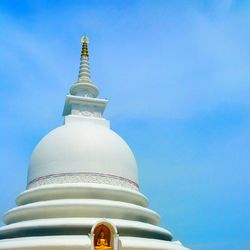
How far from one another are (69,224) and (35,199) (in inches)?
126

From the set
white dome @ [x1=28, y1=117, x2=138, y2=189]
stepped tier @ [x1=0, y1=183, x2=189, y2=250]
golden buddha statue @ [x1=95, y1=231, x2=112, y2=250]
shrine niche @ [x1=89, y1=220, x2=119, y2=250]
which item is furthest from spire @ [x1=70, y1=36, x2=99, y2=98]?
golden buddha statue @ [x1=95, y1=231, x2=112, y2=250]

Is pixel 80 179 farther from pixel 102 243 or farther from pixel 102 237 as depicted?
pixel 102 243

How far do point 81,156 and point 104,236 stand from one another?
4783mm

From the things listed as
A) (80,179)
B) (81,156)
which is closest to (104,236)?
(80,179)

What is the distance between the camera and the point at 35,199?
→ 22203mm

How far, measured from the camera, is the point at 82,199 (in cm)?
2111

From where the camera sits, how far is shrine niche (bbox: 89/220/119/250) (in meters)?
19.1

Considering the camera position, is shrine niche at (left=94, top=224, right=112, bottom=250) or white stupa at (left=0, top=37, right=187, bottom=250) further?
white stupa at (left=0, top=37, right=187, bottom=250)

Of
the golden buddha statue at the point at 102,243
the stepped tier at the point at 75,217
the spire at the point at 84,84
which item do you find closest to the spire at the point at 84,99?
the spire at the point at 84,84

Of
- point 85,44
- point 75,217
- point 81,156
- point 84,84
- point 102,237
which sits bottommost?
point 102,237

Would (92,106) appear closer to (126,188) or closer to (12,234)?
(126,188)

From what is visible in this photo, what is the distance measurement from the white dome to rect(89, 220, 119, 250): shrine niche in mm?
3404

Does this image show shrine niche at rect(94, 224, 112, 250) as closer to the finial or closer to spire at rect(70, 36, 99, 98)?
spire at rect(70, 36, 99, 98)

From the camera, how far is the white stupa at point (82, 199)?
63.5ft
